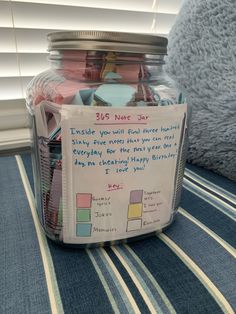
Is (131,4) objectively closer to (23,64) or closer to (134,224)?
(23,64)

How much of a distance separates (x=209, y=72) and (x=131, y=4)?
30 cm

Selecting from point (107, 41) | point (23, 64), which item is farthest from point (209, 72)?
point (23, 64)

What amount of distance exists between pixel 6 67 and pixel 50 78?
353 mm

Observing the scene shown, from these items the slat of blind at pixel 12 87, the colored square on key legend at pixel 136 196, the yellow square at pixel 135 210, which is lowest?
the yellow square at pixel 135 210

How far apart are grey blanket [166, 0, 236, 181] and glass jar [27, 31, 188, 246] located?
177 millimetres

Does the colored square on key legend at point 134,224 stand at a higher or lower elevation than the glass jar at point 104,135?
lower

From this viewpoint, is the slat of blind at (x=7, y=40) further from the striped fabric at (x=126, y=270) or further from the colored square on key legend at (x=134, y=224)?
the colored square on key legend at (x=134, y=224)

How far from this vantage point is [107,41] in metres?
0.29

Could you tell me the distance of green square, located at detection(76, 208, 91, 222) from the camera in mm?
335

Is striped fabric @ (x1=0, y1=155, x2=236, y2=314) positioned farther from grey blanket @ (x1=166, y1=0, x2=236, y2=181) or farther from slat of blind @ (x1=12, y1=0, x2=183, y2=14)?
slat of blind @ (x1=12, y1=0, x2=183, y2=14)

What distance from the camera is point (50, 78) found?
351 mm

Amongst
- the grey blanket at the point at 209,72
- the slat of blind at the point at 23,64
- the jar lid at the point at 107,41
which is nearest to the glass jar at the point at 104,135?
the jar lid at the point at 107,41

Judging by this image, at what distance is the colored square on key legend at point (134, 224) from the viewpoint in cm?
36

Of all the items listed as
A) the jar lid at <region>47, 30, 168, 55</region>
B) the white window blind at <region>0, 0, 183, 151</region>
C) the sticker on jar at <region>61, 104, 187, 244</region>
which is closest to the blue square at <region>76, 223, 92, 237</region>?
the sticker on jar at <region>61, 104, 187, 244</region>
